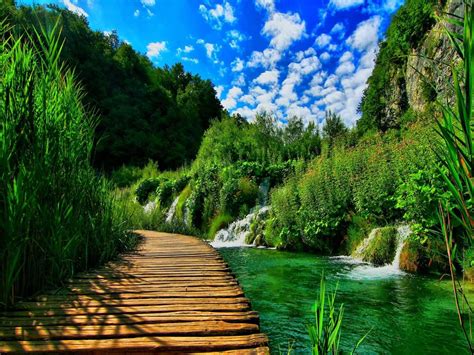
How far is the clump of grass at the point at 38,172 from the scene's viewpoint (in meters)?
2.10

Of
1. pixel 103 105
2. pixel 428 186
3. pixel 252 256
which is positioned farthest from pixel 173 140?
pixel 428 186

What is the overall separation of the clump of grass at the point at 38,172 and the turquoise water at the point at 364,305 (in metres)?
1.67

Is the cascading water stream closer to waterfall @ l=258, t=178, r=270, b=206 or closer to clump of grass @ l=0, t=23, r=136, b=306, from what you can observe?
waterfall @ l=258, t=178, r=270, b=206

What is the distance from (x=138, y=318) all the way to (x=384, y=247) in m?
5.28

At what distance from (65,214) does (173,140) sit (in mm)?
32663

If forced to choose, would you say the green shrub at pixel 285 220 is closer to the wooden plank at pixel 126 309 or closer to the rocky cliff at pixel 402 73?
the wooden plank at pixel 126 309

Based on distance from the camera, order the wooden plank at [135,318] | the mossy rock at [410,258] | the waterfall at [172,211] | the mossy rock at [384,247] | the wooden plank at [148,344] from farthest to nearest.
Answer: the waterfall at [172,211] → the mossy rock at [384,247] → the mossy rock at [410,258] → the wooden plank at [135,318] → the wooden plank at [148,344]

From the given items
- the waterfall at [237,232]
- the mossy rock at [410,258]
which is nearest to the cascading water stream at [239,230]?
the waterfall at [237,232]

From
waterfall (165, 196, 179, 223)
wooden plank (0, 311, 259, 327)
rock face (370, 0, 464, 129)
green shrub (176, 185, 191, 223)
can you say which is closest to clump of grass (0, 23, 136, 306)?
wooden plank (0, 311, 259, 327)

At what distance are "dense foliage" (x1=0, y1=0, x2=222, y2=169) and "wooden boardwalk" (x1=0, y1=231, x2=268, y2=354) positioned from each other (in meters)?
26.7

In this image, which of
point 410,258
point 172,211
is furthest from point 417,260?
point 172,211

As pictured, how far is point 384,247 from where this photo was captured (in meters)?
6.10

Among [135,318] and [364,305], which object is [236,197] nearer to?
[364,305]

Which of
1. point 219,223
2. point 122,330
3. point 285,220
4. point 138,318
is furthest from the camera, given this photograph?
point 219,223
